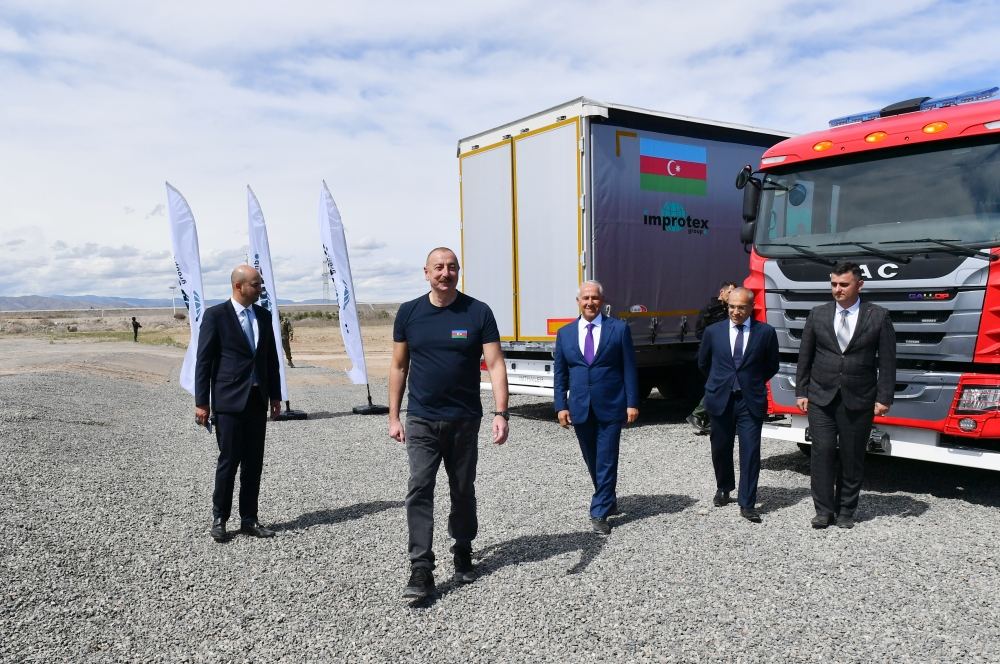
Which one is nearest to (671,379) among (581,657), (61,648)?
(581,657)

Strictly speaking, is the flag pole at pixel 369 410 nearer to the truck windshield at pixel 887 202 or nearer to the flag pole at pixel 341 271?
the flag pole at pixel 341 271

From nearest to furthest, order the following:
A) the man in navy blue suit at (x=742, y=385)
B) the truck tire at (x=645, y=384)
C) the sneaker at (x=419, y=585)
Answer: the sneaker at (x=419, y=585) < the man in navy blue suit at (x=742, y=385) < the truck tire at (x=645, y=384)

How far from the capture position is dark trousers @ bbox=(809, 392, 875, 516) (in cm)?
565

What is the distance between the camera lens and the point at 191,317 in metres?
11.2

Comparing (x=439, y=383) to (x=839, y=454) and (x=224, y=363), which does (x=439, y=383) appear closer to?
(x=224, y=363)

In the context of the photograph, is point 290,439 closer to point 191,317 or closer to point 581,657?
point 191,317

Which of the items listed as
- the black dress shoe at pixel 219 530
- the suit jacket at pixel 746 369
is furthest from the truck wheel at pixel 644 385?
the black dress shoe at pixel 219 530

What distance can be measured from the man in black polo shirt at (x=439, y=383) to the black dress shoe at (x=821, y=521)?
100 inches

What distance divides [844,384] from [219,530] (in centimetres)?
452

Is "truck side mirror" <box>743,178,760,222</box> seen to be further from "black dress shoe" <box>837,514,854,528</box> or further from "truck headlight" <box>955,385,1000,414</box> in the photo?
"black dress shoe" <box>837,514,854,528</box>

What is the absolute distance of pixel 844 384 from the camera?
5.63m

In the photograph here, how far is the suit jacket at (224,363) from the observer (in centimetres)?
545

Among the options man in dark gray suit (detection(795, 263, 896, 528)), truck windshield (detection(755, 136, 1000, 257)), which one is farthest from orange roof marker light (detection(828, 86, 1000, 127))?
man in dark gray suit (detection(795, 263, 896, 528))

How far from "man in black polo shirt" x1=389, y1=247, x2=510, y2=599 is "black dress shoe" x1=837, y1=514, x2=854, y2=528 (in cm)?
274
